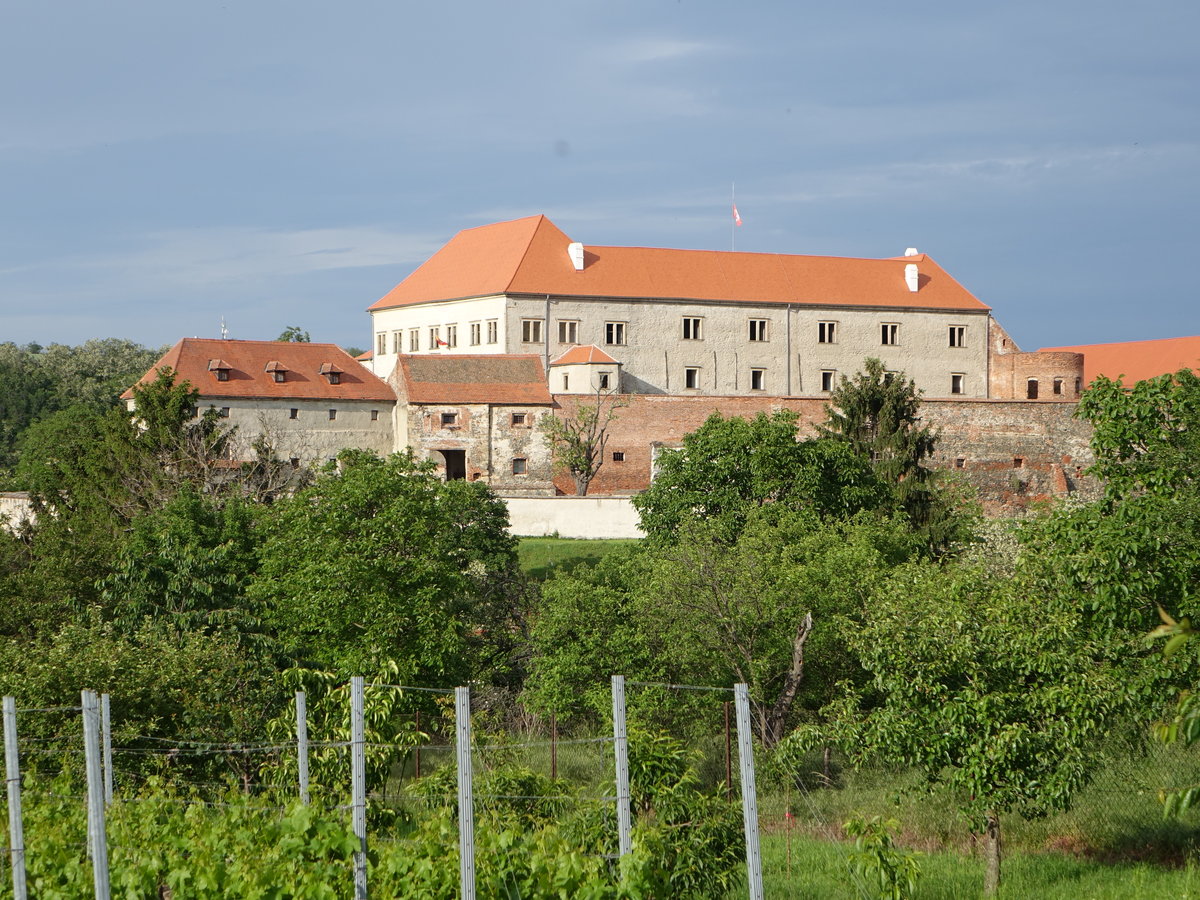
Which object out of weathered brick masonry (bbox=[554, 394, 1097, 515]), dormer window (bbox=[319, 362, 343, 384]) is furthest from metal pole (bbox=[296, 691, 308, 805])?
dormer window (bbox=[319, 362, 343, 384])

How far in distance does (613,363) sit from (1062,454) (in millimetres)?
18110

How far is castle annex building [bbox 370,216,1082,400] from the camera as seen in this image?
61.8 m

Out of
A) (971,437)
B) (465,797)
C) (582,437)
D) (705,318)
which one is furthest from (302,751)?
(705,318)

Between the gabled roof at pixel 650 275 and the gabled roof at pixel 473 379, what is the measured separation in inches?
272

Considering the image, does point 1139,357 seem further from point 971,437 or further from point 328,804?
point 328,804

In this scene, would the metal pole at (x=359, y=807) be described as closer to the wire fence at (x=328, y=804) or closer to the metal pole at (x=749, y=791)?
the wire fence at (x=328, y=804)

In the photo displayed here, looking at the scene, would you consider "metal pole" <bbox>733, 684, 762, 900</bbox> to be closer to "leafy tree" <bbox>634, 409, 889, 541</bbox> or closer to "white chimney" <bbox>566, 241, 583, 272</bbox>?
"leafy tree" <bbox>634, 409, 889, 541</bbox>

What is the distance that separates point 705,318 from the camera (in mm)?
63562

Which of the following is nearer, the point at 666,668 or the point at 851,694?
the point at 851,694

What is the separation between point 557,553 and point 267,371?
740 inches

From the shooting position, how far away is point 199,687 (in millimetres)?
20516

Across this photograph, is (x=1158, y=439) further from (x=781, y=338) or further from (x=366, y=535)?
(x=781, y=338)

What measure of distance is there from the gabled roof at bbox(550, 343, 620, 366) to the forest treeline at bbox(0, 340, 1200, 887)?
16209 millimetres

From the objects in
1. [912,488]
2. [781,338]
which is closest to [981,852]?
[912,488]
